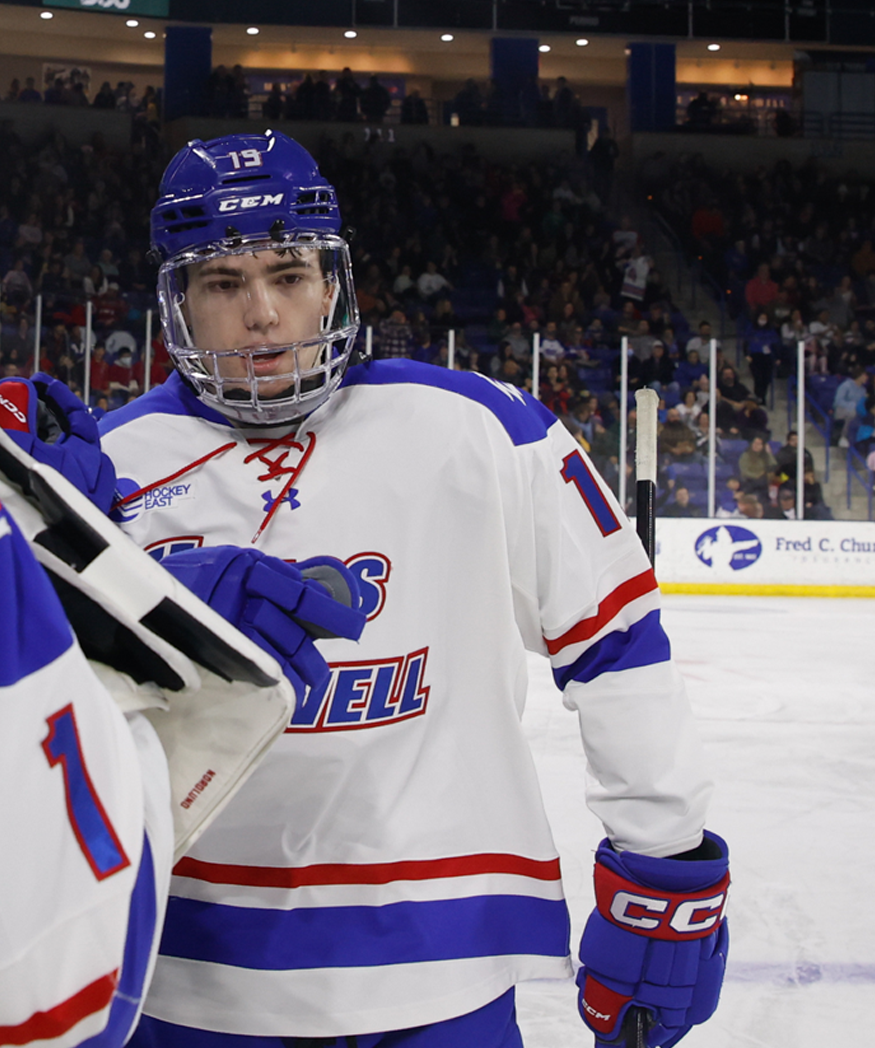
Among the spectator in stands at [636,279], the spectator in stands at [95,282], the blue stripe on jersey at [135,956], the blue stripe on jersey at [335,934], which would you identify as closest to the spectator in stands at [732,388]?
the spectator in stands at [636,279]

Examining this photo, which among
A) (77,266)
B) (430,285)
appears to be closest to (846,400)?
(430,285)

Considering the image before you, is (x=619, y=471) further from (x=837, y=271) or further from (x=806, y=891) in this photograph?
(x=837, y=271)

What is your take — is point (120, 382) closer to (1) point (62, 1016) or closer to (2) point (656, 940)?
(2) point (656, 940)

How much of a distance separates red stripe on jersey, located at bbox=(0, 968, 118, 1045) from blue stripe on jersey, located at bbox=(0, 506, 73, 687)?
14cm

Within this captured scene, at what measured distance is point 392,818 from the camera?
1.04 meters

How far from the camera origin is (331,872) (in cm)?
103

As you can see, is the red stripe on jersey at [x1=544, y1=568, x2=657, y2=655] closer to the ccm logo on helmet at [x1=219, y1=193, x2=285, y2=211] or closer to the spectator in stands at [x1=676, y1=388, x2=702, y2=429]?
the ccm logo on helmet at [x1=219, y1=193, x2=285, y2=211]

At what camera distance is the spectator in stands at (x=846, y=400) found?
831 cm

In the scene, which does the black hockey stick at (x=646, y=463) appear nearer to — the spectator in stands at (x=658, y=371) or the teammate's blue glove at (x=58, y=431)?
the teammate's blue glove at (x=58, y=431)

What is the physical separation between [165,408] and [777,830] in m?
2.00

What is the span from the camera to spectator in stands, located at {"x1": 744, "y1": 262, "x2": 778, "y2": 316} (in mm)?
11828

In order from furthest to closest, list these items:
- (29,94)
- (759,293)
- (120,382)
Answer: (29,94) < (759,293) < (120,382)

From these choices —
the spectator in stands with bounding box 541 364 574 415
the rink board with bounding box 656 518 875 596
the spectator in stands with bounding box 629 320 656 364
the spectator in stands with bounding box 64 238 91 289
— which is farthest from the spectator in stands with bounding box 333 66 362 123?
the rink board with bounding box 656 518 875 596

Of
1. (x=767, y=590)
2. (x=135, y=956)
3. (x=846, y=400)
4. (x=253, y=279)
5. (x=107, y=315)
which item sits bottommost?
(x=767, y=590)
